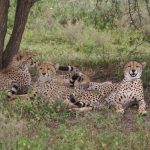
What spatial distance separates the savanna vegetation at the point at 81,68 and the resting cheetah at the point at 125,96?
0.46 feet

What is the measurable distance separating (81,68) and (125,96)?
244cm

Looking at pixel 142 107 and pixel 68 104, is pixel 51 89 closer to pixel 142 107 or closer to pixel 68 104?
pixel 68 104

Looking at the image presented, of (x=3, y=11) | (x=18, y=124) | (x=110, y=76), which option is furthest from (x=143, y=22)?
(x=18, y=124)

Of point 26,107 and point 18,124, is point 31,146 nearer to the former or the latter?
point 18,124

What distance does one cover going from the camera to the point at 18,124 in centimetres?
553

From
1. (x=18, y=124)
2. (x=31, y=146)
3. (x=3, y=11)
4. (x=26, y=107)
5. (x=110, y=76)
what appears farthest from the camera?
(x=110, y=76)

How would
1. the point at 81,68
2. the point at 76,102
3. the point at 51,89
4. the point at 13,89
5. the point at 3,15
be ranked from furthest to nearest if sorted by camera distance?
1. the point at 81,68
2. the point at 3,15
3. the point at 13,89
4. the point at 51,89
5. the point at 76,102

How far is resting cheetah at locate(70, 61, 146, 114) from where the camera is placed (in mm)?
6730

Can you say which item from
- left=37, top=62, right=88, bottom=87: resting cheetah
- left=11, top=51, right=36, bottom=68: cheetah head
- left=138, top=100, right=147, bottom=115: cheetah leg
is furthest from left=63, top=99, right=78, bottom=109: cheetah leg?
left=11, top=51, right=36, bottom=68: cheetah head

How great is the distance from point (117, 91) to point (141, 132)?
169 centimetres

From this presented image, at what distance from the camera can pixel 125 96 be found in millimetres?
6777

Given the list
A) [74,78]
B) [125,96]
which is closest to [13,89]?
[74,78]

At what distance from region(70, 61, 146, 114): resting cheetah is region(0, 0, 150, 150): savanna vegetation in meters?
0.14

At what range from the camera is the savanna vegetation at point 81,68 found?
5.06 m
